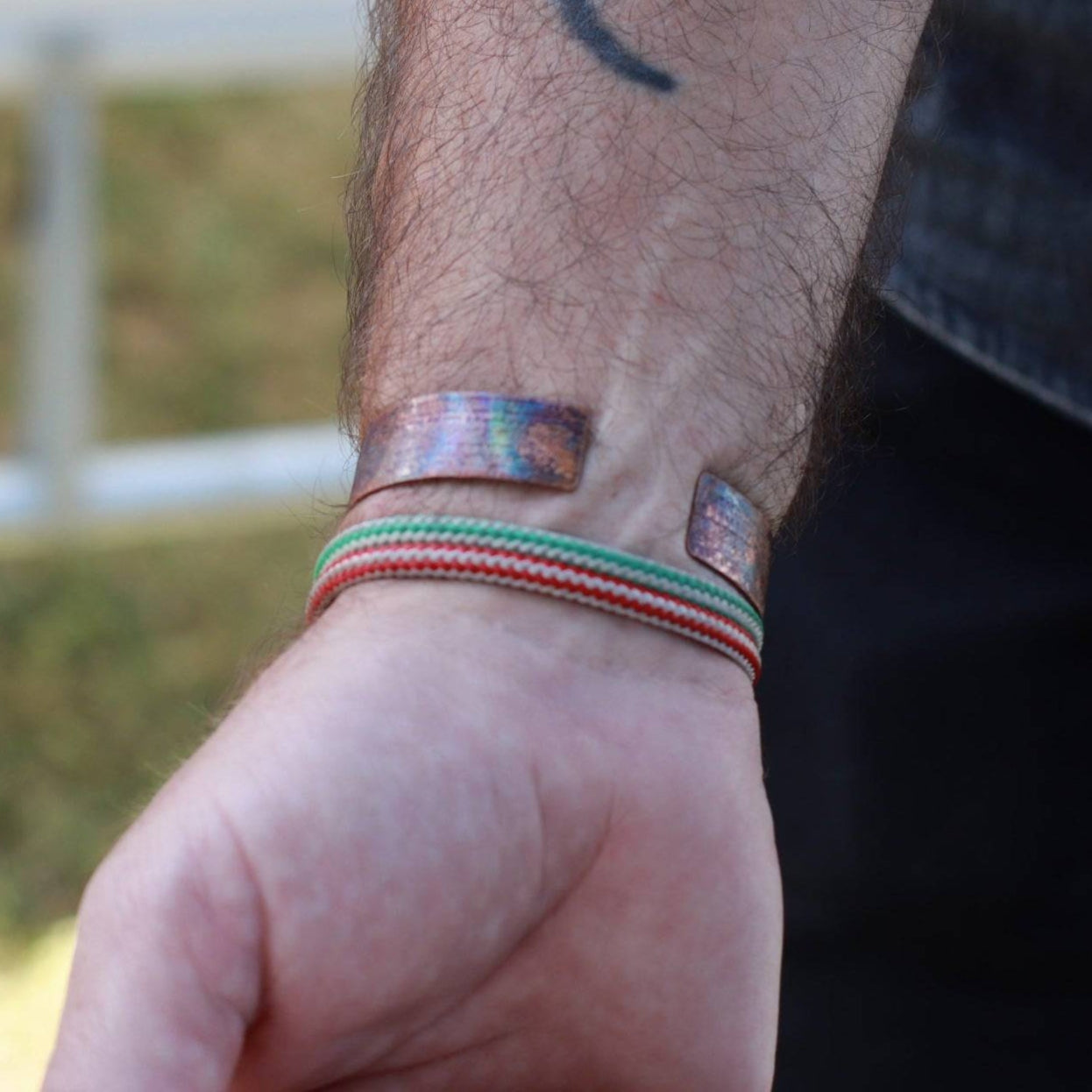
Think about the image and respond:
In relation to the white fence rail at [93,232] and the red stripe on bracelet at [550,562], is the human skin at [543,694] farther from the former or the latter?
the white fence rail at [93,232]

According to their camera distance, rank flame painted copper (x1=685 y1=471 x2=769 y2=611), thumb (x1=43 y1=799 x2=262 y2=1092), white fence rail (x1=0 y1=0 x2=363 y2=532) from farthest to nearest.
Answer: white fence rail (x1=0 y1=0 x2=363 y2=532)
flame painted copper (x1=685 y1=471 x2=769 y2=611)
thumb (x1=43 y1=799 x2=262 y2=1092)

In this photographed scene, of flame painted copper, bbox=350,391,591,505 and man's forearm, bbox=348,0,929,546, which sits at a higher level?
man's forearm, bbox=348,0,929,546

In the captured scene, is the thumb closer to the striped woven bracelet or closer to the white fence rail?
the striped woven bracelet

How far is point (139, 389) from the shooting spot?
3.55 metres

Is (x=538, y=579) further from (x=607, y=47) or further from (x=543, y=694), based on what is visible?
(x=607, y=47)

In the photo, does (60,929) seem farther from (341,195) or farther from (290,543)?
(341,195)

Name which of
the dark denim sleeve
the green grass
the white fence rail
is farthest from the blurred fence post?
the dark denim sleeve

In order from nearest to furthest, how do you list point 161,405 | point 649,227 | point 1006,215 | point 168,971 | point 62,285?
1. point 168,971
2. point 649,227
3. point 1006,215
4. point 62,285
5. point 161,405

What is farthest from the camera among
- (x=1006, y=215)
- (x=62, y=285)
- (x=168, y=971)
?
(x=62, y=285)

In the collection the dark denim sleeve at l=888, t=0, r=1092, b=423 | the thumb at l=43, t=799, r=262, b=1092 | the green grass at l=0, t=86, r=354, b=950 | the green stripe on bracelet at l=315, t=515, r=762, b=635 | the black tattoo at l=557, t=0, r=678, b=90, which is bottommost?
the green grass at l=0, t=86, r=354, b=950

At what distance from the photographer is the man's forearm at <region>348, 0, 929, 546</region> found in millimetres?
852

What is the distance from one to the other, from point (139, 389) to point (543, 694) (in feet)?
9.57

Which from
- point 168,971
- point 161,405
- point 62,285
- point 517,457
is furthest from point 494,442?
point 161,405

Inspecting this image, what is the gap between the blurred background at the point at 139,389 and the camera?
2.48 metres
